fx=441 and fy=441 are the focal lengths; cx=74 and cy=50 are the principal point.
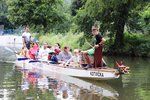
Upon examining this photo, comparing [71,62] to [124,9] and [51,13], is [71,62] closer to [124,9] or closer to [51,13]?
[124,9]

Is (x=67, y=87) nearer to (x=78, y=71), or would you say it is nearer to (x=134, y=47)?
(x=78, y=71)

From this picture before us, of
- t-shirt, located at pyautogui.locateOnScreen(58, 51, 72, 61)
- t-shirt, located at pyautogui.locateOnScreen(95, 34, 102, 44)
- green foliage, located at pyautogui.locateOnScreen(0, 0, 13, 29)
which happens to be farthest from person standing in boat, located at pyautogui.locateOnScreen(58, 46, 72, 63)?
green foliage, located at pyautogui.locateOnScreen(0, 0, 13, 29)

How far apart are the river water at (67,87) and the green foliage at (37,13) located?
3718 cm

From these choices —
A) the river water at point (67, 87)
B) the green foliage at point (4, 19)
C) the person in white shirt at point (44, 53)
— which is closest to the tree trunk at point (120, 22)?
the person in white shirt at point (44, 53)

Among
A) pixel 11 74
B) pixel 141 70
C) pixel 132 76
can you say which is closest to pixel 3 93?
pixel 11 74


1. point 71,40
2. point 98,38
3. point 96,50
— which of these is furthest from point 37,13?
point 98,38

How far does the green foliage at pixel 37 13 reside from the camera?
2387 inches

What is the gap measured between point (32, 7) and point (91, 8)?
2411 cm

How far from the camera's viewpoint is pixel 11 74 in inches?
888

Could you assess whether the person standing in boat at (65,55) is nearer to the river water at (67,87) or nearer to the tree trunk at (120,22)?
the river water at (67,87)

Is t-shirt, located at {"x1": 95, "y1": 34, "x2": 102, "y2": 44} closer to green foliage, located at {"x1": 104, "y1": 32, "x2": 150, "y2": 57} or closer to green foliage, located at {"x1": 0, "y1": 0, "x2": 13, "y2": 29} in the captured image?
green foliage, located at {"x1": 104, "y1": 32, "x2": 150, "y2": 57}

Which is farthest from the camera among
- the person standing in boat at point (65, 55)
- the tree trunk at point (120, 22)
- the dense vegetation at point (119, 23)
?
the tree trunk at point (120, 22)

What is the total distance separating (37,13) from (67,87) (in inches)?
1680

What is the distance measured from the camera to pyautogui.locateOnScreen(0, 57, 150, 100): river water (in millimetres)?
16047
